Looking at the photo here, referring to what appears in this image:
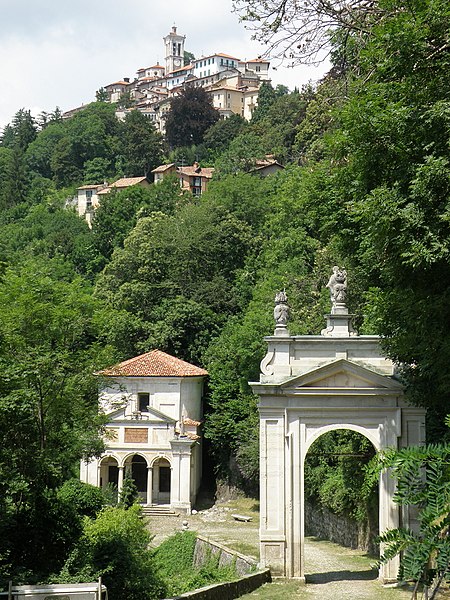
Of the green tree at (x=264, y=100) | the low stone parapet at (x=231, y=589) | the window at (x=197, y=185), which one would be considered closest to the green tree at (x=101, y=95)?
the green tree at (x=264, y=100)

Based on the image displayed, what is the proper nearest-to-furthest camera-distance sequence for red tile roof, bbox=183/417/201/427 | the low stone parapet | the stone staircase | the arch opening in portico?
the low stone parapet < the arch opening in portico < the stone staircase < red tile roof, bbox=183/417/201/427

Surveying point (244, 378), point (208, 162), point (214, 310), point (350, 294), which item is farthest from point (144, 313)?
point (208, 162)

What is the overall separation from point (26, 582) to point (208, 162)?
89510 mm

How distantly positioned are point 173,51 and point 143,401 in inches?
5876

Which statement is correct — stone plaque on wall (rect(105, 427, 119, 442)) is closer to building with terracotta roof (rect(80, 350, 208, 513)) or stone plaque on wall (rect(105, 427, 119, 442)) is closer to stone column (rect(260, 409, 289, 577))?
building with terracotta roof (rect(80, 350, 208, 513))

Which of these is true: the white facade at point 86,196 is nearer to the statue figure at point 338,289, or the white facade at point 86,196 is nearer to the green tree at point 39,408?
the green tree at point 39,408

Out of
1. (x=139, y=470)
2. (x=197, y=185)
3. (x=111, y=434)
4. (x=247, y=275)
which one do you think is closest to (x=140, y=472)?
(x=139, y=470)

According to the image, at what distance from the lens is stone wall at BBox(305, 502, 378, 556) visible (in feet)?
94.7

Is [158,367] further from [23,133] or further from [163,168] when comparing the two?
[23,133]

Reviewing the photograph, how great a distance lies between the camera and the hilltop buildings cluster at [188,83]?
140 meters

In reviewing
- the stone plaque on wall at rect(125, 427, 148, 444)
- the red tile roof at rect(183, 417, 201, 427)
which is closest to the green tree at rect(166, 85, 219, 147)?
the red tile roof at rect(183, 417, 201, 427)

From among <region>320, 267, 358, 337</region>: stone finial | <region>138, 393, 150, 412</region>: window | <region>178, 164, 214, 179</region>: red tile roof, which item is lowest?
<region>138, 393, 150, 412</region>: window

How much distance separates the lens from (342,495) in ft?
98.4

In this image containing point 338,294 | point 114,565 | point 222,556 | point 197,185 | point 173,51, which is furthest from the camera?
point 173,51
